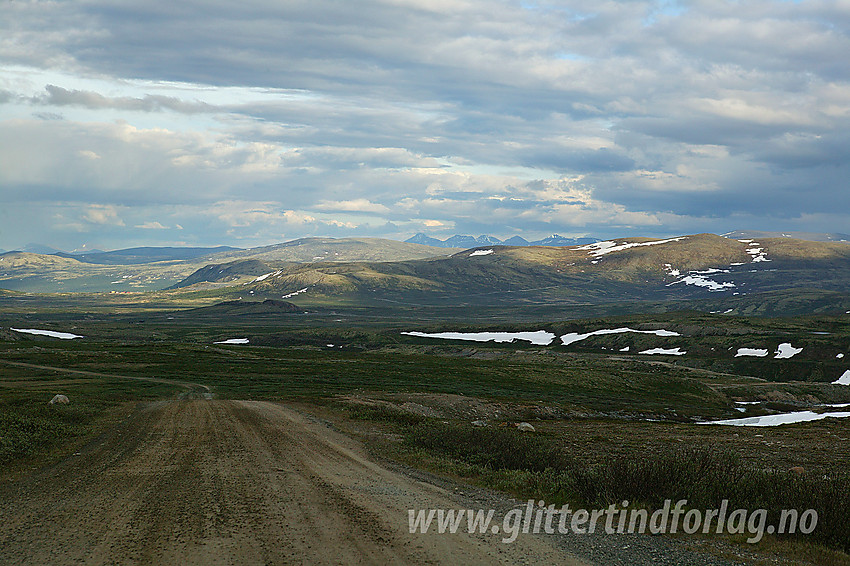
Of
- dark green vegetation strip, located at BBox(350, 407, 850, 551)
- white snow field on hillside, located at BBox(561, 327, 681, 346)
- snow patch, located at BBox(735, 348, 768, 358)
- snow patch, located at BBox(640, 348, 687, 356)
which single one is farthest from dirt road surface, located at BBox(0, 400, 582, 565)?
white snow field on hillside, located at BBox(561, 327, 681, 346)

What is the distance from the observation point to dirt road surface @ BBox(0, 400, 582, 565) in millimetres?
11234

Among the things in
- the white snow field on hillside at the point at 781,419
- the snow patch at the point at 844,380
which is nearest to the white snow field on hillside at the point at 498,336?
the snow patch at the point at 844,380

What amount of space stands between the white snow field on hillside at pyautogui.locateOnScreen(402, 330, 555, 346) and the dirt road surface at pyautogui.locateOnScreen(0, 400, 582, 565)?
452 ft

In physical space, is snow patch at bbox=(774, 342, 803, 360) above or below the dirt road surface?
below

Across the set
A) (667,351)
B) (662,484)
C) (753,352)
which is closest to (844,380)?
(753,352)

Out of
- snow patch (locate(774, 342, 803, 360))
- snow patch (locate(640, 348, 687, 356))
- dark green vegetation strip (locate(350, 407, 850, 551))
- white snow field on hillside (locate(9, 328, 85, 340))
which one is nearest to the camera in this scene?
dark green vegetation strip (locate(350, 407, 850, 551))

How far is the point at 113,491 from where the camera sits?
15711 millimetres

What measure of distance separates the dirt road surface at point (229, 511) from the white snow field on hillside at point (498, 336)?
138 meters

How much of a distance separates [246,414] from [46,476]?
15.2 metres

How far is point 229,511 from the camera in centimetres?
1373

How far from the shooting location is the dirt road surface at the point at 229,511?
11.2 metres

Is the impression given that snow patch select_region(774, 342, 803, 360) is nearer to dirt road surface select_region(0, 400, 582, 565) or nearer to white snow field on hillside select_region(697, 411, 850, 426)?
white snow field on hillside select_region(697, 411, 850, 426)

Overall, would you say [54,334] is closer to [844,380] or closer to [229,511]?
[229,511]

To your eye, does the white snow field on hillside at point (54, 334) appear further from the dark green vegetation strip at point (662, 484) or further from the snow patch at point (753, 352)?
the dark green vegetation strip at point (662, 484)
